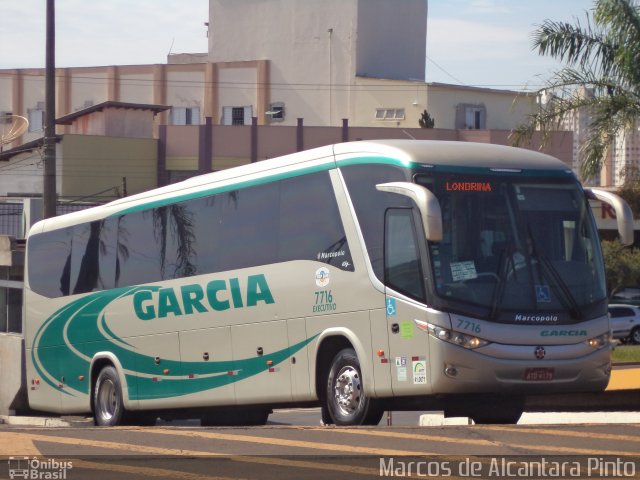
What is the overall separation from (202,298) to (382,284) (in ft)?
12.7

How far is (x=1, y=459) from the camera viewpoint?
9.44 metres

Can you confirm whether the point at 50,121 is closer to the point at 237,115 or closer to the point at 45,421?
the point at 45,421

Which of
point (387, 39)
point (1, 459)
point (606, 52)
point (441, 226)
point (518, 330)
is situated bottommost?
point (1, 459)

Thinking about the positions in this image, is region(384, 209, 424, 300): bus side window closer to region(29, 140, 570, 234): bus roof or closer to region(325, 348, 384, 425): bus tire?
region(29, 140, 570, 234): bus roof

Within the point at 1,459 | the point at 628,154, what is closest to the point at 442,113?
the point at 628,154

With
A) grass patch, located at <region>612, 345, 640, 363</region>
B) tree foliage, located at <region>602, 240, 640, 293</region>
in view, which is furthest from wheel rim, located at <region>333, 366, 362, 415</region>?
tree foliage, located at <region>602, 240, 640, 293</region>

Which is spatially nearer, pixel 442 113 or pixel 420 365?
pixel 420 365

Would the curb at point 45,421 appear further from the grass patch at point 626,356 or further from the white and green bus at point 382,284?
the grass patch at point 626,356

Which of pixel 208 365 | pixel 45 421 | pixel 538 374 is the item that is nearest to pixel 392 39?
pixel 45 421

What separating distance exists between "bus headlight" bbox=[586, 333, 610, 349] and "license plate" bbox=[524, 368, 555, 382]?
0.64 metres

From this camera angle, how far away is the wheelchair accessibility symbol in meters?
12.4

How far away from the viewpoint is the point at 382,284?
12.6 meters

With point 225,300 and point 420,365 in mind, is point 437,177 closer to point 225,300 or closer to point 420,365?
point 420,365

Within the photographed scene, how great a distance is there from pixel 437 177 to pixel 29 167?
4728 cm
